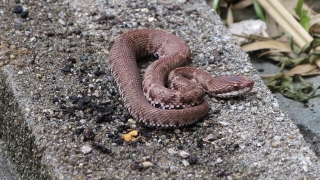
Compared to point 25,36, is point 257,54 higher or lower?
lower

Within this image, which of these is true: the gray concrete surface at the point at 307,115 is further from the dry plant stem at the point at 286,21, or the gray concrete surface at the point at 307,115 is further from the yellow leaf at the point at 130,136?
the yellow leaf at the point at 130,136

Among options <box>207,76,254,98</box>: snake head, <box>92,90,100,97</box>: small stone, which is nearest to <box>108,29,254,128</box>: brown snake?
<box>207,76,254,98</box>: snake head

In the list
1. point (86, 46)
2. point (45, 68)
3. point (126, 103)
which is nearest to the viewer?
point (126, 103)

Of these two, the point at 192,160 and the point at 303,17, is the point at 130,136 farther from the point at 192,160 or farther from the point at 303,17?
the point at 303,17

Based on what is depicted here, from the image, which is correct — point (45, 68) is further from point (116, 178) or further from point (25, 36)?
point (116, 178)

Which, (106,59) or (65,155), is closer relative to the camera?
(65,155)

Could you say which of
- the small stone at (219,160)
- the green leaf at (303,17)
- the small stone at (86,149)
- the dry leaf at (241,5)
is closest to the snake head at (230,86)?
the small stone at (219,160)

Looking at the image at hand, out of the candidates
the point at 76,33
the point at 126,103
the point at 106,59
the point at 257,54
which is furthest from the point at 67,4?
the point at 257,54

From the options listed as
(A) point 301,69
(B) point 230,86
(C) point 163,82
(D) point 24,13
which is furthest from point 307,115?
(D) point 24,13
